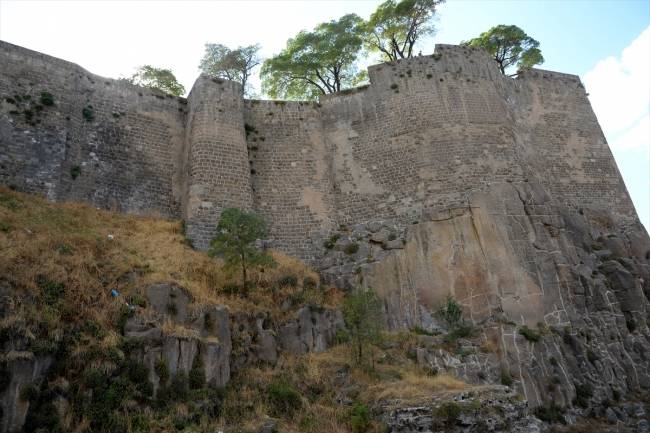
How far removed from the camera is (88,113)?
20219 mm

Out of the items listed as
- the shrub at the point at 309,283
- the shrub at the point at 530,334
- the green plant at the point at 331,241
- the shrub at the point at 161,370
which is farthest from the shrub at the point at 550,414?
the shrub at the point at 161,370

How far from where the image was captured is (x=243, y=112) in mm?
22750

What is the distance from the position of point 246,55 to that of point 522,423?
27685mm

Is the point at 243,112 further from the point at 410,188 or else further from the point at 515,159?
the point at 515,159

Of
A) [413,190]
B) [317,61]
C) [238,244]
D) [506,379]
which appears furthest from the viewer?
[317,61]

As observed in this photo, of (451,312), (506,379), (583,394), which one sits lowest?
(583,394)

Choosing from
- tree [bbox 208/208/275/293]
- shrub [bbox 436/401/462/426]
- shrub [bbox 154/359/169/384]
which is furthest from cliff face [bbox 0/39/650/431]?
shrub [bbox 436/401/462/426]

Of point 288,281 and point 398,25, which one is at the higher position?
point 398,25

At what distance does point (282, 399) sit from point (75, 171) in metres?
11.7

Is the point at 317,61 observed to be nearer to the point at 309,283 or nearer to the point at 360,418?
the point at 309,283

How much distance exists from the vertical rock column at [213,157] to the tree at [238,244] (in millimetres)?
2348

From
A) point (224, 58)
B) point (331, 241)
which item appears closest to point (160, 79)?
point (224, 58)

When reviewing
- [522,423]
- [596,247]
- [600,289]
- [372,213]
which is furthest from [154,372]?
[596,247]

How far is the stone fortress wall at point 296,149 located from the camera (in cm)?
1906
